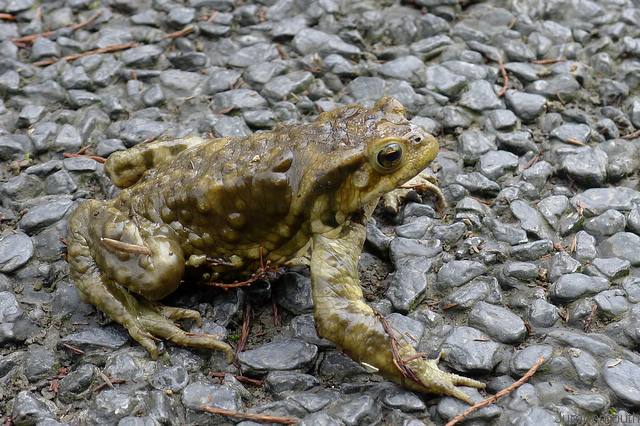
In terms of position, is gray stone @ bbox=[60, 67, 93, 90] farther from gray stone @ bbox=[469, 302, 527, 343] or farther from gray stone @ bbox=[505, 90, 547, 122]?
gray stone @ bbox=[469, 302, 527, 343]

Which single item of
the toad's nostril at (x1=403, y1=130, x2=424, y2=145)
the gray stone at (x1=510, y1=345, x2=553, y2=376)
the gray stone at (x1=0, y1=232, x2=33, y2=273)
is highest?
the toad's nostril at (x1=403, y1=130, x2=424, y2=145)

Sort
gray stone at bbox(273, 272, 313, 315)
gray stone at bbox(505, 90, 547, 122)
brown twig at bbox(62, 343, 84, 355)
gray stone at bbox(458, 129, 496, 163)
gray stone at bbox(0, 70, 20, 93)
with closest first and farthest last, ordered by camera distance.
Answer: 1. brown twig at bbox(62, 343, 84, 355)
2. gray stone at bbox(273, 272, 313, 315)
3. gray stone at bbox(458, 129, 496, 163)
4. gray stone at bbox(505, 90, 547, 122)
5. gray stone at bbox(0, 70, 20, 93)

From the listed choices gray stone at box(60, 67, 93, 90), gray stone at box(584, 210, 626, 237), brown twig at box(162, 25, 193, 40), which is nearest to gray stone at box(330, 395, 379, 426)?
gray stone at box(584, 210, 626, 237)

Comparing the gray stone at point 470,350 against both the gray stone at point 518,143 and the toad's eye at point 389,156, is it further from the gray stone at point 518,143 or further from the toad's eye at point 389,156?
the gray stone at point 518,143

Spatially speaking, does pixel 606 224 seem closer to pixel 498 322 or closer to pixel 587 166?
pixel 587 166

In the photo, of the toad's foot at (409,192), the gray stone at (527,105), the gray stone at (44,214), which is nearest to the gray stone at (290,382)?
the toad's foot at (409,192)

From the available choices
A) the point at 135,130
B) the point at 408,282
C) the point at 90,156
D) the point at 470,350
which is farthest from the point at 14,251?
the point at 470,350

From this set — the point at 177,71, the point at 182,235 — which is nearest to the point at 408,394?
the point at 182,235
